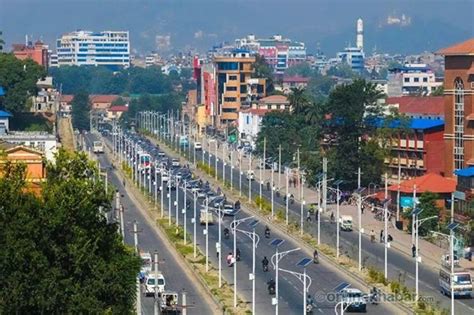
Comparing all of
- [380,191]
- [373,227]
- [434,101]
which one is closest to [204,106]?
[434,101]

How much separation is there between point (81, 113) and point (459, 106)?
88525mm

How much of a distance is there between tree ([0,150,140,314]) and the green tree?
233 ft

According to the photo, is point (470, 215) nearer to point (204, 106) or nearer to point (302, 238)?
point (302, 238)

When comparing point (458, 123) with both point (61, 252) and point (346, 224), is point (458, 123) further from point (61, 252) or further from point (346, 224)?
point (61, 252)

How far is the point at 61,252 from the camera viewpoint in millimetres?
39812

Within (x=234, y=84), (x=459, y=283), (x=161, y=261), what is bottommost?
(x=161, y=261)

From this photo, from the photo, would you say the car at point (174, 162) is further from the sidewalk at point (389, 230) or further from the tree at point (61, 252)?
the tree at point (61, 252)

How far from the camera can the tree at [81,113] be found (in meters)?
169

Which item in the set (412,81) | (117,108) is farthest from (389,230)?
(117,108)

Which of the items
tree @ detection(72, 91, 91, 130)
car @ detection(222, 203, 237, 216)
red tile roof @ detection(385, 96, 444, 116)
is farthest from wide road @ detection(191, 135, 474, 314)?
tree @ detection(72, 91, 91, 130)

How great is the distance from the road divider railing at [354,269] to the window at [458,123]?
10.1 metres

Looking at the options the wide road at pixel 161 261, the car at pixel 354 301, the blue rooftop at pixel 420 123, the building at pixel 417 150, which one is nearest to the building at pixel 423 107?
the blue rooftop at pixel 420 123

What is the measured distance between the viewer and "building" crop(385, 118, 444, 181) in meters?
91.6

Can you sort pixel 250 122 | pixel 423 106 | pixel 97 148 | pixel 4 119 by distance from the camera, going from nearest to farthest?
1. pixel 4 119
2. pixel 423 106
3. pixel 97 148
4. pixel 250 122
